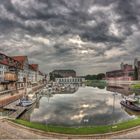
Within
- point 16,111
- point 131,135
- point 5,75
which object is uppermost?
point 5,75

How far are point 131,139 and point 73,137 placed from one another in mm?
5909

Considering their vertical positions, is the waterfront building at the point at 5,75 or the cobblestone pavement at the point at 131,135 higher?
the waterfront building at the point at 5,75

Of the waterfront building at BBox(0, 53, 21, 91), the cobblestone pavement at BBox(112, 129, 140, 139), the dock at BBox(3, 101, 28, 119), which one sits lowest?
the cobblestone pavement at BBox(112, 129, 140, 139)

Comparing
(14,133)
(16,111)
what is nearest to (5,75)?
(16,111)

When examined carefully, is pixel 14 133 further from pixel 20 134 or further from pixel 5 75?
pixel 5 75

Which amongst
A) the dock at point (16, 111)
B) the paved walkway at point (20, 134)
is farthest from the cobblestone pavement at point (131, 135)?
the dock at point (16, 111)

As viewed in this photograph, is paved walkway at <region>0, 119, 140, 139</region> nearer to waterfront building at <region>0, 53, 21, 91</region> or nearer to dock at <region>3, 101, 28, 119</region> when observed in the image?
dock at <region>3, 101, 28, 119</region>

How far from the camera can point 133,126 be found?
2689 centimetres

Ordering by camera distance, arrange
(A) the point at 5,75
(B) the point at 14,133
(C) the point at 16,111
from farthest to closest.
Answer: (A) the point at 5,75
(C) the point at 16,111
(B) the point at 14,133

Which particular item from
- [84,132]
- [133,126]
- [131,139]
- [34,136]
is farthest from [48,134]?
[133,126]

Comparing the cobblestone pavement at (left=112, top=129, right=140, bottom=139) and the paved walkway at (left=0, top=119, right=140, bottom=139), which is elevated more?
the paved walkway at (left=0, top=119, right=140, bottom=139)

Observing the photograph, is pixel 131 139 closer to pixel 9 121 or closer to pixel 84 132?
pixel 84 132

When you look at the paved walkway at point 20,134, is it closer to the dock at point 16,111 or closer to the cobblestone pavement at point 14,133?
the cobblestone pavement at point 14,133

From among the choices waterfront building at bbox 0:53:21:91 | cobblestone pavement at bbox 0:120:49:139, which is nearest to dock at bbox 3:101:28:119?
cobblestone pavement at bbox 0:120:49:139
